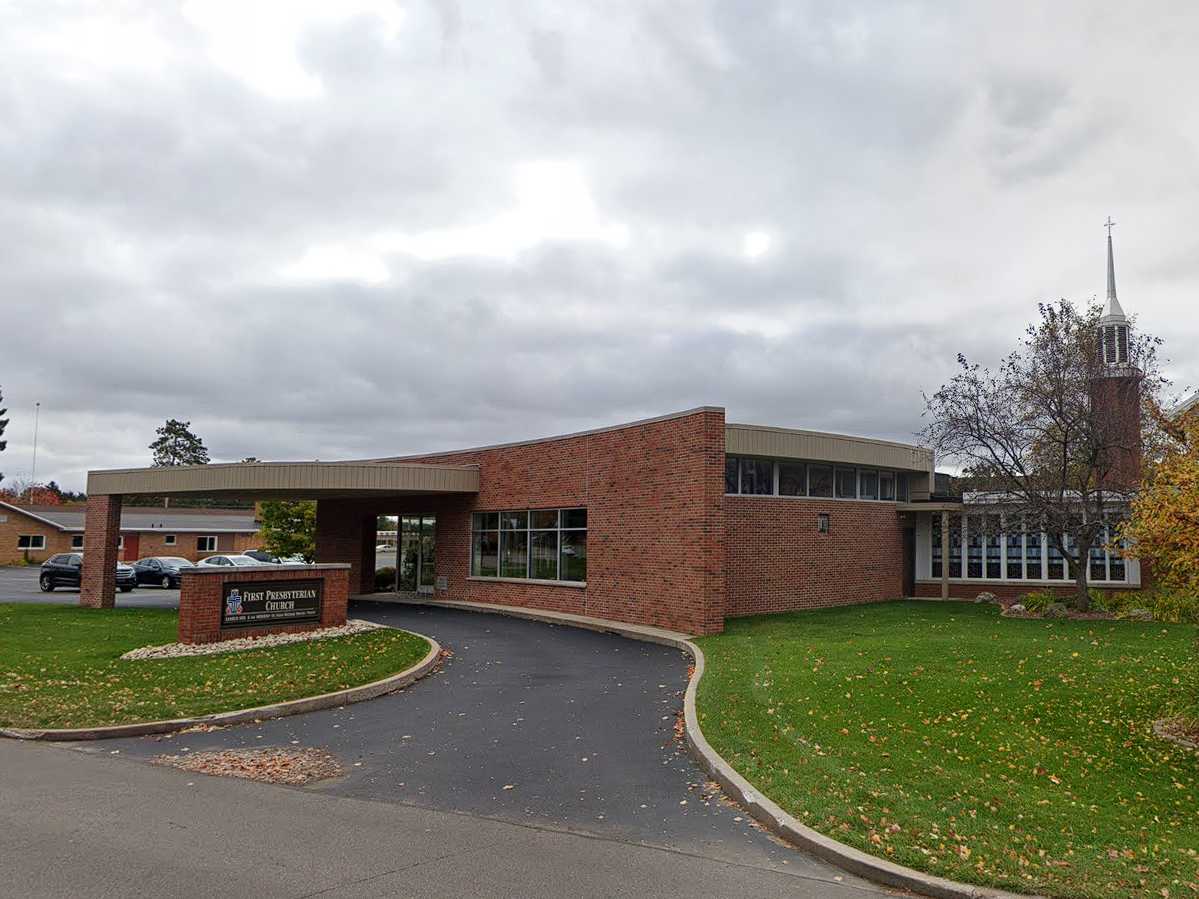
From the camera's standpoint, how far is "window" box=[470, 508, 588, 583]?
2286 cm

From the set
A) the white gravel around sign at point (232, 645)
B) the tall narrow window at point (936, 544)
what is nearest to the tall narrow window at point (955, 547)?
the tall narrow window at point (936, 544)

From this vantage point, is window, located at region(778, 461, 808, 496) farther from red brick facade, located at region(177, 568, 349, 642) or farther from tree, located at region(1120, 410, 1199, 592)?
tree, located at region(1120, 410, 1199, 592)

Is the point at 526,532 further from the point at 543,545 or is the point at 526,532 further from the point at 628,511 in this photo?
the point at 628,511

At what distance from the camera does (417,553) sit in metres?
30.8

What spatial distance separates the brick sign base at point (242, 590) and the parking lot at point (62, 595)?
450 inches

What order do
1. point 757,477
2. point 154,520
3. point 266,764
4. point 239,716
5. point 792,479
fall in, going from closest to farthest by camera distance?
point 266,764
point 239,716
point 757,477
point 792,479
point 154,520

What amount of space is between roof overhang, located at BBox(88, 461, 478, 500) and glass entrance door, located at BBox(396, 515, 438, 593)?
3.87m

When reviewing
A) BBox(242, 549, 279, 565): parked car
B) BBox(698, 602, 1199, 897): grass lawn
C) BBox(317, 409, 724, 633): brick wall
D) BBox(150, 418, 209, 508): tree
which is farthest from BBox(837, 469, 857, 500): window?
BBox(150, 418, 209, 508): tree

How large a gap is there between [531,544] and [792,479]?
7095 mm

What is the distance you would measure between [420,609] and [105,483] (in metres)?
11.0

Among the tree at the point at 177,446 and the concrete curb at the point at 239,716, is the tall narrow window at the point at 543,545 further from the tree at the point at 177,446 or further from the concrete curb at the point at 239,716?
the tree at the point at 177,446

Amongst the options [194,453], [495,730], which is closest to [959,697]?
[495,730]

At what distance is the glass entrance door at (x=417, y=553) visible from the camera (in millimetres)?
30220

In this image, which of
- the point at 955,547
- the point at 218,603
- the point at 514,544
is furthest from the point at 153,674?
the point at 955,547
